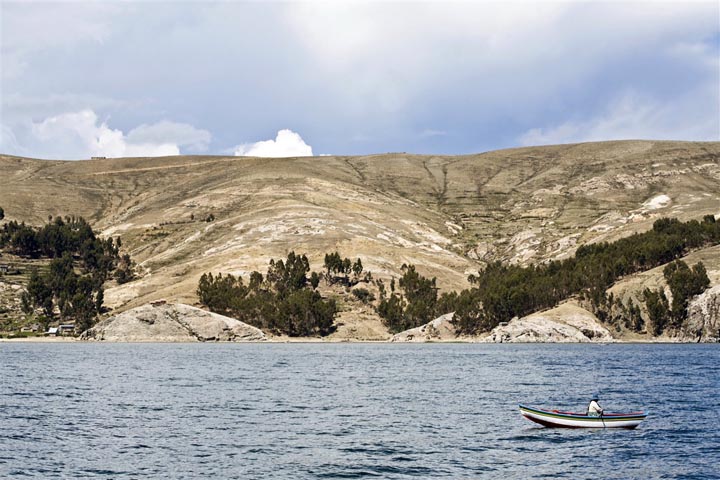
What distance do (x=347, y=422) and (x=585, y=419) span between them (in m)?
18.5

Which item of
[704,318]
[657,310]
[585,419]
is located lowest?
[585,419]

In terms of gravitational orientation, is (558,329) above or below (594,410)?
above

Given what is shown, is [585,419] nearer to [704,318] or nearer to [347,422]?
[347,422]

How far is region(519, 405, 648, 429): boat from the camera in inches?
2365

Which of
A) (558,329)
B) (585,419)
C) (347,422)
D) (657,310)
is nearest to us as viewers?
(585,419)

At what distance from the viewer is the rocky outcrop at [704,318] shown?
178625 millimetres

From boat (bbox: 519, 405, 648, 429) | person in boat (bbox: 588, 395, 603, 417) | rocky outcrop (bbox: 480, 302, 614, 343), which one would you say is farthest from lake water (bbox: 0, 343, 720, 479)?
rocky outcrop (bbox: 480, 302, 614, 343)

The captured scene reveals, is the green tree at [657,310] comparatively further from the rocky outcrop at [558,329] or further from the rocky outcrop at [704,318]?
the rocky outcrop at [558,329]

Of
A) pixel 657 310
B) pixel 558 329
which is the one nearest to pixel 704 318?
pixel 657 310

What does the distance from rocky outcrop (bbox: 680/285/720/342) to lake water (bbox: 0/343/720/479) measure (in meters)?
69.7

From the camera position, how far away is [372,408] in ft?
232

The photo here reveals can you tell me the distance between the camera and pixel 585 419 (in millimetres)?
60531

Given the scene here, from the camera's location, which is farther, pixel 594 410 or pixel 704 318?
pixel 704 318

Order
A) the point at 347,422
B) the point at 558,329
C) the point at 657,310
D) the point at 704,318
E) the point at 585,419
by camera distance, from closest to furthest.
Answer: the point at 585,419
the point at 347,422
the point at 704,318
the point at 657,310
the point at 558,329
